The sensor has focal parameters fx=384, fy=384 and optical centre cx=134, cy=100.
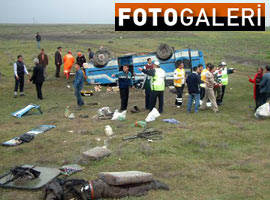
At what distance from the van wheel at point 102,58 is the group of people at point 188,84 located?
4.31 metres

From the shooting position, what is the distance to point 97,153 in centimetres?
784

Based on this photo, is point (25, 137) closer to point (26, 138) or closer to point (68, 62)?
point (26, 138)

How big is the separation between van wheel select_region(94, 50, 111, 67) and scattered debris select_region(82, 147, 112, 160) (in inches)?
375

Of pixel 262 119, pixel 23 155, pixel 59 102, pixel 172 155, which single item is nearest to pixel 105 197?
pixel 172 155

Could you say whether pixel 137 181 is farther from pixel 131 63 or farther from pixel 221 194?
pixel 131 63

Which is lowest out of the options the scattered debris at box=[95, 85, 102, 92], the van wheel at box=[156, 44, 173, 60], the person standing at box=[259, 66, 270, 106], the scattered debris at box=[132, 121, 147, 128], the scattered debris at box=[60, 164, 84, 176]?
the scattered debris at box=[60, 164, 84, 176]

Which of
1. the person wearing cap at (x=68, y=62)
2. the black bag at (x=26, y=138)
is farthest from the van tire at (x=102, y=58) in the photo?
the black bag at (x=26, y=138)

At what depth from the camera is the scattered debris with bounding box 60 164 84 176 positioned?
283 inches

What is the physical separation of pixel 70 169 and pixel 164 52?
34.1 feet

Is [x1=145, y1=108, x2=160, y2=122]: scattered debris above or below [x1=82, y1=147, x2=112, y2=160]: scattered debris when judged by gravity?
above

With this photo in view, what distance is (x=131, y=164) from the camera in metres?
7.60

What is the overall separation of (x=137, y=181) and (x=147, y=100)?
22.1 ft

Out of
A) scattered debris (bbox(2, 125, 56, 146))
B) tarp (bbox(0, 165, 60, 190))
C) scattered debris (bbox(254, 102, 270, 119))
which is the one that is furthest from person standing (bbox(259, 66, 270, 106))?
tarp (bbox(0, 165, 60, 190))

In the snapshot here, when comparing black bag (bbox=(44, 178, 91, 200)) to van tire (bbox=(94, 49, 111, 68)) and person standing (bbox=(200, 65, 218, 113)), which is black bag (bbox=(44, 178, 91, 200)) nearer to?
person standing (bbox=(200, 65, 218, 113))
